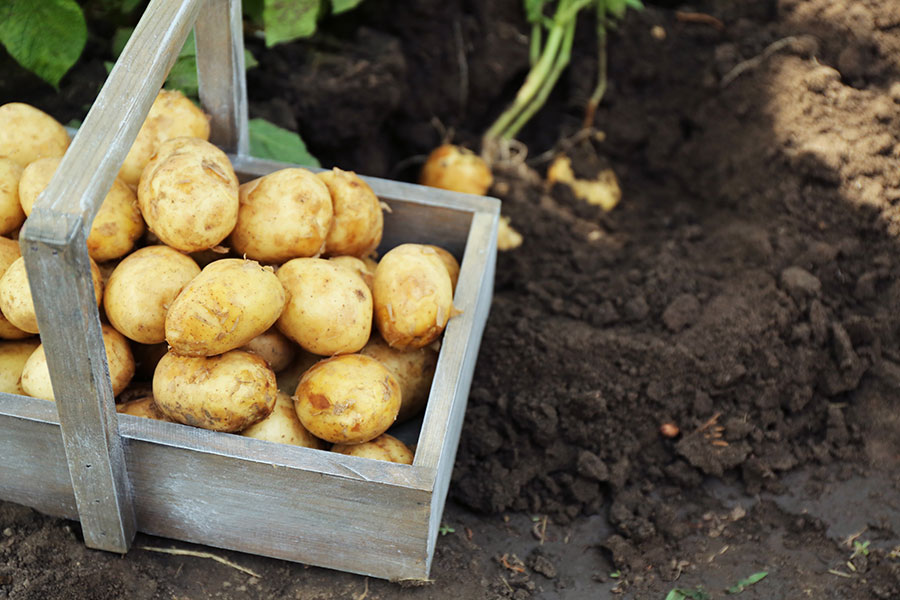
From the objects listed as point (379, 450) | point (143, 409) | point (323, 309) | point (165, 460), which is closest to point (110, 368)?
point (143, 409)

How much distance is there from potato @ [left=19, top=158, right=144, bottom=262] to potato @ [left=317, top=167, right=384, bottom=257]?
481mm

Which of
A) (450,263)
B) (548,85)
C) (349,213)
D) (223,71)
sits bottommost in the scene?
(548,85)

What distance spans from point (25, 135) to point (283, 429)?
3.48 feet

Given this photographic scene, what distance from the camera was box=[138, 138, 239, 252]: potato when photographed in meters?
1.99

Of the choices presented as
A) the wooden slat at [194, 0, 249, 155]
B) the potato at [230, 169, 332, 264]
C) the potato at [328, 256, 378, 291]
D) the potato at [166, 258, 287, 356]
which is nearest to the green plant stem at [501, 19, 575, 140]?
the wooden slat at [194, 0, 249, 155]

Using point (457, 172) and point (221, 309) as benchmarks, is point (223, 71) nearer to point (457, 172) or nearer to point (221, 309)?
point (221, 309)

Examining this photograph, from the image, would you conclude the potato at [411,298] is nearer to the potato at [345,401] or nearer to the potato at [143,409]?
the potato at [345,401]

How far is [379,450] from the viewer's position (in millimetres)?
2068

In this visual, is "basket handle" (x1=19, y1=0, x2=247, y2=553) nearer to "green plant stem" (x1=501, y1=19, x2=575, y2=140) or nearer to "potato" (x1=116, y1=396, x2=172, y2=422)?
"potato" (x1=116, y1=396, x2=172, y2=422)

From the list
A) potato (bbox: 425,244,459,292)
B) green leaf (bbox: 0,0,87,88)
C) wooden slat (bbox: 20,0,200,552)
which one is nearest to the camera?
wooden slat (bbox: 20,0,200,552)

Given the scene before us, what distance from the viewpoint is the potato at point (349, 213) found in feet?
7.50

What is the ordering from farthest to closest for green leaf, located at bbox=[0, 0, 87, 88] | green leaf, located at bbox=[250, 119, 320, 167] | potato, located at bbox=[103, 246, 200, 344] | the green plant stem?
1. the green plant stem
2. green leaf, located at bbox=[250, 119, 320, 167]
3. green leaf, located at bbox=[0, 0, 87, 88]
4. potato, located at bbox=[103, 246, 200, 344]

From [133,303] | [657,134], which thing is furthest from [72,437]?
[657,134]

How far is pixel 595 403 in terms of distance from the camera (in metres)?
2.55
